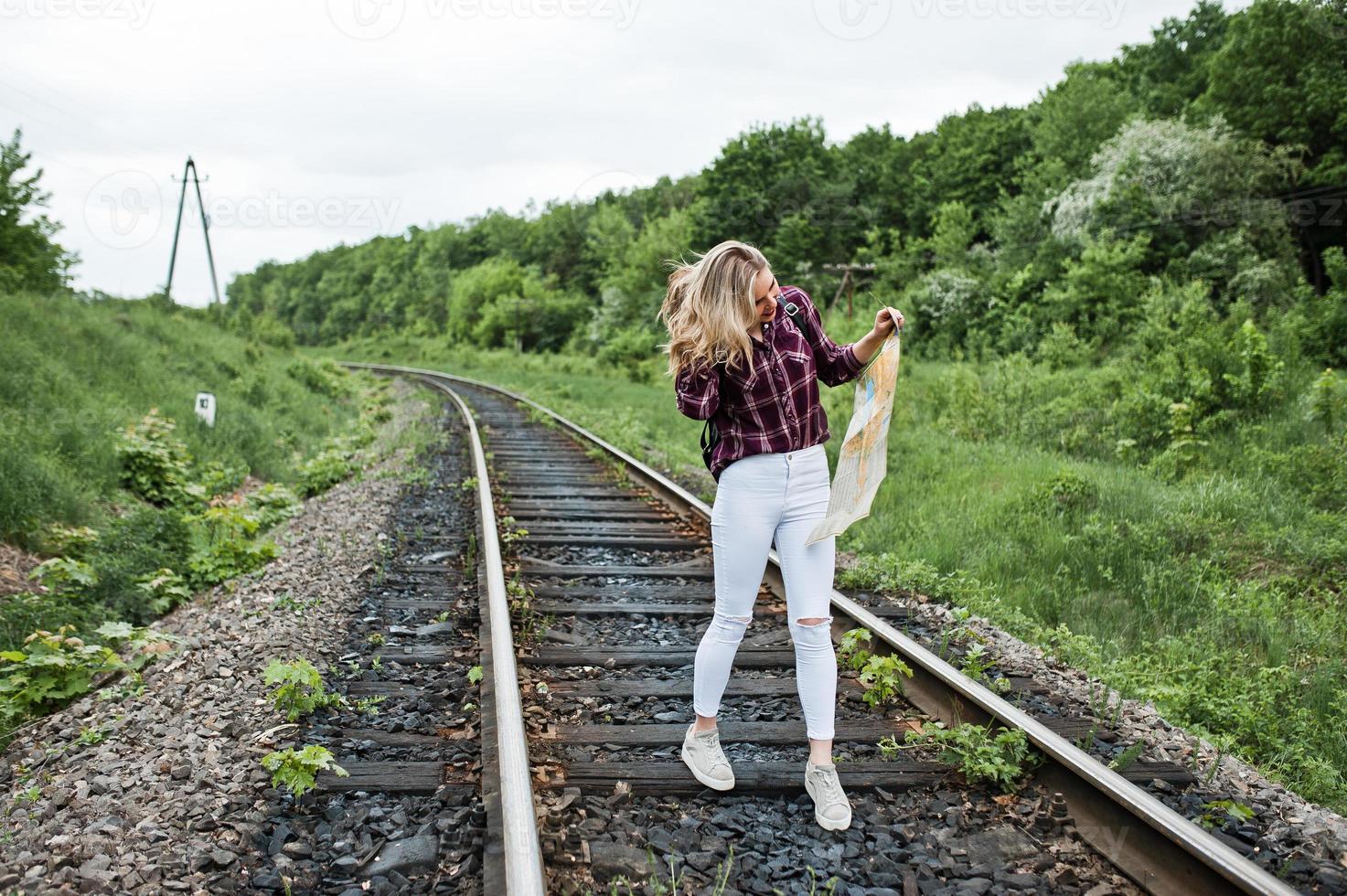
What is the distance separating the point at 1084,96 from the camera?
32.2 meters

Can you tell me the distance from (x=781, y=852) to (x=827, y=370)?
1.63 meters

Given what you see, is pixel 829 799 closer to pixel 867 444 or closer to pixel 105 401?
pixel 867 444

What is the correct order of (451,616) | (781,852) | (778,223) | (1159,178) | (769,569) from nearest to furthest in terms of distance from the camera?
(781,852), (451,616), (769,569), (1159,178), (778,223)

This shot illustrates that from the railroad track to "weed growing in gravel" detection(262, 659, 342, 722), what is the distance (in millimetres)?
708

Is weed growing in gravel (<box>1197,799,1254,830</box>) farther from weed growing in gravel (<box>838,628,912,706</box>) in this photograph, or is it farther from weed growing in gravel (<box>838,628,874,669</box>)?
weed growing in gravel (<box>838,628,874,669</box>)

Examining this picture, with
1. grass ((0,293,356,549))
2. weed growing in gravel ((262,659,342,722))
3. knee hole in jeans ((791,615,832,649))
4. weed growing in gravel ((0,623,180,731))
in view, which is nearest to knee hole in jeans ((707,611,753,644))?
knee hole in jeans ((791,615,832,649))

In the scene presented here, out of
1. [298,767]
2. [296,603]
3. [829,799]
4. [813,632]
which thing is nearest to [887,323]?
[813,632]

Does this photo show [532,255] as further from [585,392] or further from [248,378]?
[248,378]

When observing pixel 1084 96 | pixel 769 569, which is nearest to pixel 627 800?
pixel 769 569

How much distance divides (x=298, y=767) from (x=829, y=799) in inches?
73.0

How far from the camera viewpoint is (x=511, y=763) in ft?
9.61

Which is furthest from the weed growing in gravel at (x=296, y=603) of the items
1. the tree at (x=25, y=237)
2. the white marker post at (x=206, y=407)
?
the tree at (x=25, y=237)

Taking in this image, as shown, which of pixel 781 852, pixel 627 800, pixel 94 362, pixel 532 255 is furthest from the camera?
pixel 532 255

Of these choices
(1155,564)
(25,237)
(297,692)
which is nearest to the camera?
(297,692)
